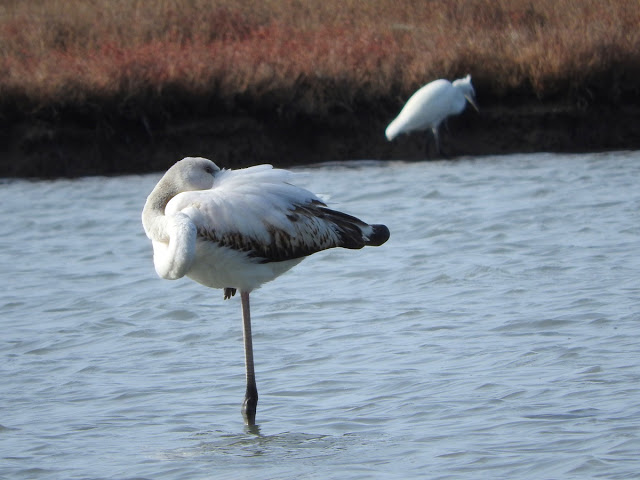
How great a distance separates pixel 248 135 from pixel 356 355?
7671 mm

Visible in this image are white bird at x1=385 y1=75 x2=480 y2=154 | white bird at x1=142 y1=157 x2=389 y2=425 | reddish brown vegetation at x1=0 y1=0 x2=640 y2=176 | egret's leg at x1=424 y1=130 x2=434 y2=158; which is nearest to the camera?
white bird at x1=142 y1=157 x2=389 y2=425

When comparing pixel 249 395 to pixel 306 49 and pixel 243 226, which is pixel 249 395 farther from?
pixel 306 49

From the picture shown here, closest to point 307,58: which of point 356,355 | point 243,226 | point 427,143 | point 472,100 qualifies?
point 427,143

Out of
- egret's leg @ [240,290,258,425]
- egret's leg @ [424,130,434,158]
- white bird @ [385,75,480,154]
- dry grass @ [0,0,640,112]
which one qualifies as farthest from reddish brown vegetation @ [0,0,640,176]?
egret's leg @ [240,290,258,425]

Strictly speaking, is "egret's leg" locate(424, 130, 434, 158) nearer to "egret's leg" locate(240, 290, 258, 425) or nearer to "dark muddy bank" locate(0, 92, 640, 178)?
"dark muddy bank" locate(0, 92, 640, 178)

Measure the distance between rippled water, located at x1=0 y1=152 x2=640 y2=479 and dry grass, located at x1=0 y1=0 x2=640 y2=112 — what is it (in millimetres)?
3359

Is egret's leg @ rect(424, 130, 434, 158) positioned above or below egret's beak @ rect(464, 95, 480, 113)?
below

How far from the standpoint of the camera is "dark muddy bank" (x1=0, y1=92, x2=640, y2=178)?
43.0 ft

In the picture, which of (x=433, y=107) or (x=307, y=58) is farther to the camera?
(x=307, y=58)

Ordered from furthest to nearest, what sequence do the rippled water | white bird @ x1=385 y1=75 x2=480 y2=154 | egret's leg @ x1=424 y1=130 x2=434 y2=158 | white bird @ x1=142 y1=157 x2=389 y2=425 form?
egret's leg @ x1=424 y1=130 x2=434 y2=158 → white bird @ x1=385 y1=75 x2=480 y2=154 → white bird @ x1=142 y1=157 x2=389 y2=425 → the rippled water

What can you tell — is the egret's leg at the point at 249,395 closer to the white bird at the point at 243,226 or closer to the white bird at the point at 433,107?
the white bird at the point at 243,226

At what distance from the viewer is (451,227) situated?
972 cm

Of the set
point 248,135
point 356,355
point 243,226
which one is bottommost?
point 356,355

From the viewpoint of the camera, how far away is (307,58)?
14281 mm
